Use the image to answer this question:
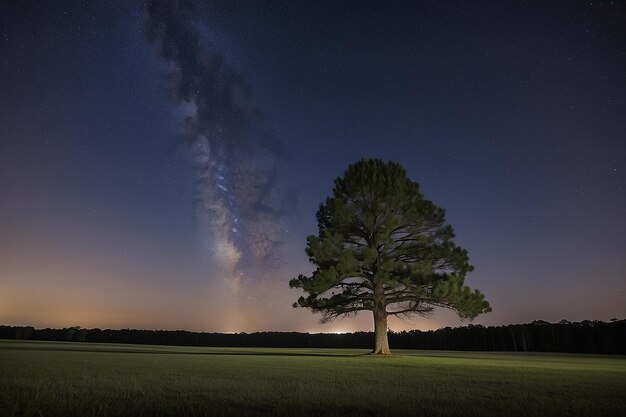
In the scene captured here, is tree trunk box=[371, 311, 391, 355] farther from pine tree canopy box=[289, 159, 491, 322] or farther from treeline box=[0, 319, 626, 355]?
treeline box=[0, 319, 626, 355]

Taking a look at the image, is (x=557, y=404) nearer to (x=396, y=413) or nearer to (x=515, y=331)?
(x=396, y=413)

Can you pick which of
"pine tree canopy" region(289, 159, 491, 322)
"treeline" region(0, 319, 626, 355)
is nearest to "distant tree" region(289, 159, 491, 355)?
"pine tree canopy" region(289, 159, 491, 322)

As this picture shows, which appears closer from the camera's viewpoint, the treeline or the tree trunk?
the tree trunk

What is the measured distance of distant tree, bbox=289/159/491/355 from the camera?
3045cm

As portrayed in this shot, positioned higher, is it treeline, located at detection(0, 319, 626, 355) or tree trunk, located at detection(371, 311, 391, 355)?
treeline, located at detection(0, 319, 626, 355)

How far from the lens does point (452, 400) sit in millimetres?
9094

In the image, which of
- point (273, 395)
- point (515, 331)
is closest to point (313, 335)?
point (515, 331)

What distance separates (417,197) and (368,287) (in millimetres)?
8311

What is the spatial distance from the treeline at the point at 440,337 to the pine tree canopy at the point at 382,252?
1864 inches

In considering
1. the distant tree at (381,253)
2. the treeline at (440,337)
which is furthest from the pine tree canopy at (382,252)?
the treeline at (440,337)

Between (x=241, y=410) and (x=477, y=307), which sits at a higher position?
(x=477, y=307)

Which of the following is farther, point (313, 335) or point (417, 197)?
point (313, 335)

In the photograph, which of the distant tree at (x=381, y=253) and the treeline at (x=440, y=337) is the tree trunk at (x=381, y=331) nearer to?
the distant tree at (x=381, y=253)

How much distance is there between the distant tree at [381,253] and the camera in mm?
30453
